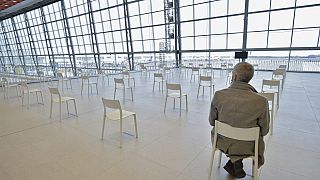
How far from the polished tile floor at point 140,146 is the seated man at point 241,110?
1.55ft

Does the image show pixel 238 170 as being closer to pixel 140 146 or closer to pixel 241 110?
pixel 241 110

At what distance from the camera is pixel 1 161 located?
2273 mm

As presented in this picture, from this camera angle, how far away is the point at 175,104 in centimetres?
448

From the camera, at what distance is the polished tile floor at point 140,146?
6.50 ft

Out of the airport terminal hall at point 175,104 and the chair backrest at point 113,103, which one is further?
the chair backrest at point 113,103

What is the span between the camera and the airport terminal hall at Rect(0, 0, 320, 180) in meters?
A: 1.86


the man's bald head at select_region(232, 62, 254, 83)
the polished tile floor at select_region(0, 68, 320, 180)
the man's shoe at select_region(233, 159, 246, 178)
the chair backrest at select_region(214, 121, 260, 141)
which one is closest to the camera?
the chair backrest at select_region(214, 121, 260, 141)

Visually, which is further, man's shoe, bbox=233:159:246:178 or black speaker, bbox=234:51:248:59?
black speaker, bbox=234:51:248:59

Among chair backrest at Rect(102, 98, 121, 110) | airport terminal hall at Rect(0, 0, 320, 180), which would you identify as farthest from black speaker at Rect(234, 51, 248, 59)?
chair backrest at Rect(102, 98, 121, 110)

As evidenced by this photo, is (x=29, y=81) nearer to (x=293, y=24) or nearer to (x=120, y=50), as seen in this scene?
(x=120, y=50)

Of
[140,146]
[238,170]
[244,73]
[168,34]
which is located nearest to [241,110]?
[244,73]

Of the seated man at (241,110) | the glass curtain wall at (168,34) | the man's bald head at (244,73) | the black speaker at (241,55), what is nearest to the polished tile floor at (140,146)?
the seated man at (241,110)

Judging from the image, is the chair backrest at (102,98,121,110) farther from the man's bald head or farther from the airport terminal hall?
the man's bald head

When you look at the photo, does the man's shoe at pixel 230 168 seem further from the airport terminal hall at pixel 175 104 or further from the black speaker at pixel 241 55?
the black speaker at pixel 241 55
